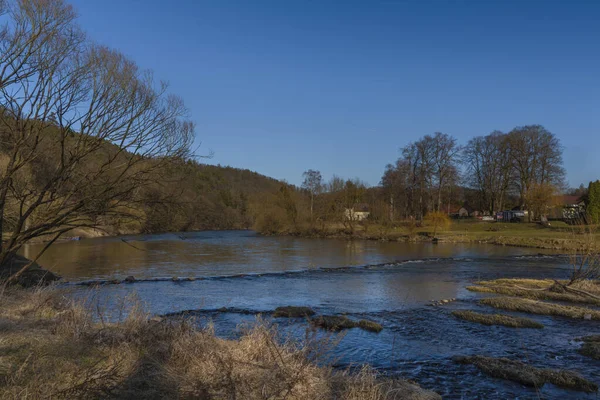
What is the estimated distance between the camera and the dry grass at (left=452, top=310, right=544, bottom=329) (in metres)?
12.8

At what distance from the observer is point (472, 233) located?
52.4 meters

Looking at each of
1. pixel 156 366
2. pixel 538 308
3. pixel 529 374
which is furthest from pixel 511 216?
pixel 156 366

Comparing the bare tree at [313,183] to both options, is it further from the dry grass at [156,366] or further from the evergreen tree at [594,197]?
the dry grass at [156,366]

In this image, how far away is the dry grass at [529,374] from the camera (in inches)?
322

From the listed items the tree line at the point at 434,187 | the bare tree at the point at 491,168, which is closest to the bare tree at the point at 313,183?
the tree line at the point at 434,187

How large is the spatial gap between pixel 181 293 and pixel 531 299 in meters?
14.0

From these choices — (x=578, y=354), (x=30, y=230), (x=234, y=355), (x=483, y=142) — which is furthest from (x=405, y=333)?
(x=483, y=142)

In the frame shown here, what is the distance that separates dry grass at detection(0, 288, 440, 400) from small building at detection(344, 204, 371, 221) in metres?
51.9

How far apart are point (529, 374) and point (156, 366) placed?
6.96 metres

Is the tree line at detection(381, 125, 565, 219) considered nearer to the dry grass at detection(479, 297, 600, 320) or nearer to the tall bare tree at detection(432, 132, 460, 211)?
the tall bare tree at detection(432, 132, 460, 211)

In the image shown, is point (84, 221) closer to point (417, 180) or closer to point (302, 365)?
point (302, 365)

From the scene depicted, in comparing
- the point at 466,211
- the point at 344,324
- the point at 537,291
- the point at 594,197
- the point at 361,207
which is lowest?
the point at 344,324

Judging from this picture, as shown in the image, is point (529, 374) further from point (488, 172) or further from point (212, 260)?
point (488, 172)

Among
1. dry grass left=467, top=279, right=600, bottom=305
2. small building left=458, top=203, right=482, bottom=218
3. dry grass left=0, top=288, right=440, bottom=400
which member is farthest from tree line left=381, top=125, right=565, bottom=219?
dry grass left=0, top=288, right=440, bottom=400
